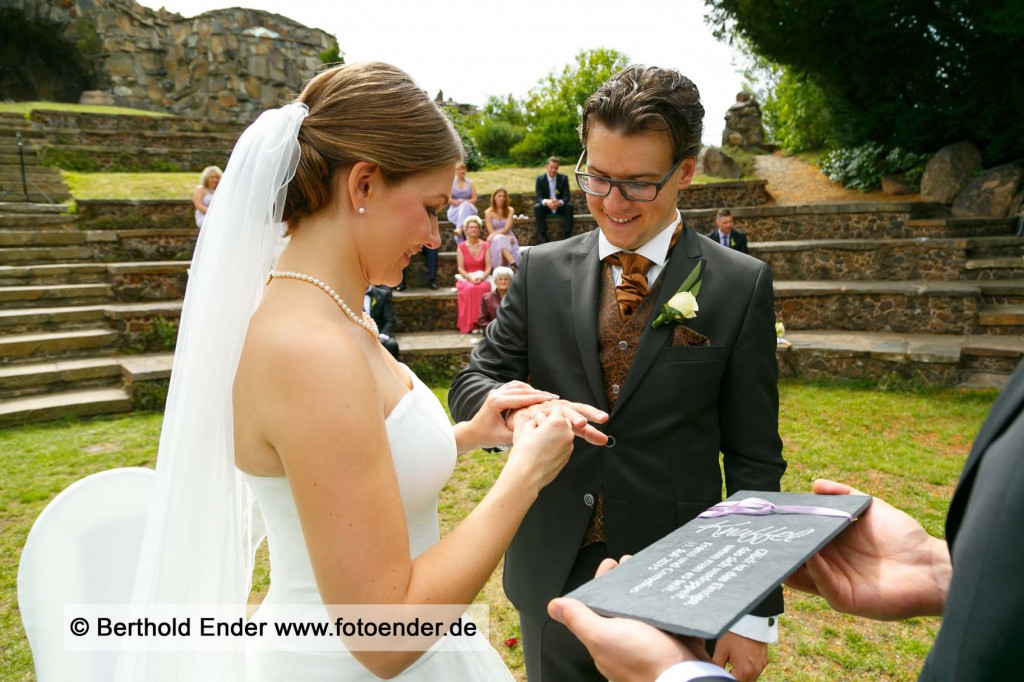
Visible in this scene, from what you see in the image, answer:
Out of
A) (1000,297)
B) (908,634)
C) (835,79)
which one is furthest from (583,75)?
(908,634)

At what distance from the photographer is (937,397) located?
7.35 m

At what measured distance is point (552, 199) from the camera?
12016 millimetres

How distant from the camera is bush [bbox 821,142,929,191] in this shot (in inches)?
494

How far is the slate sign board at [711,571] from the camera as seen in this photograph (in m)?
0.89

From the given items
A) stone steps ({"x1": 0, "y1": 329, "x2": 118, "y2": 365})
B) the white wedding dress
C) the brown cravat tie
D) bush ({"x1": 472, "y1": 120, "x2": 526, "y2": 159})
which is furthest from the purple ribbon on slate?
bush ({"x1": 472, "y1": 120, "x2": 526, "y2": 159})

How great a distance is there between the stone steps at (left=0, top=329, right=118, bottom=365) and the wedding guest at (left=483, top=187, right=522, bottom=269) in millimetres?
5657

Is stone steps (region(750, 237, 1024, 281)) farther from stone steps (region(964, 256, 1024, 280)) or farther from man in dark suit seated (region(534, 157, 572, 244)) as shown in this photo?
man in dark suit seated (region(534, 157, 572, 244))

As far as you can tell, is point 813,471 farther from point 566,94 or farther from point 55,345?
point 566,94

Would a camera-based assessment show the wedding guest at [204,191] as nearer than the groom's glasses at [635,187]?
No

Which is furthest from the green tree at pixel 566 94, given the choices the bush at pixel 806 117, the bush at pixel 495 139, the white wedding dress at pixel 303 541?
the white wedding dress at pixel 303 541

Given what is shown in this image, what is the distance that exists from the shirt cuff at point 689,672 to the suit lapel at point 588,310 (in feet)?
3.36

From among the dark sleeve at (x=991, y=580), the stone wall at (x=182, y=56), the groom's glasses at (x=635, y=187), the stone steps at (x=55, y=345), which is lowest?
the stone steps at (x=55, y=345)

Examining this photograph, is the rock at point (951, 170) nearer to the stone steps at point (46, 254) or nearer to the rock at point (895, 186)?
the rock at point (895, 186)

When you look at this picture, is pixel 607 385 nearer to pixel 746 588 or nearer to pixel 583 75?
pixel 746 588
